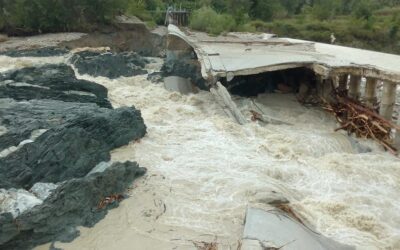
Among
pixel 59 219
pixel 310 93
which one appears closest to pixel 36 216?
pixel 59 219

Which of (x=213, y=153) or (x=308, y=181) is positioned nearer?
(x=308, y=181)

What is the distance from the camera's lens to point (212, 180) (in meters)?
8.74

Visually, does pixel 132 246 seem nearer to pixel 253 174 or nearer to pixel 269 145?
pixel 253 174

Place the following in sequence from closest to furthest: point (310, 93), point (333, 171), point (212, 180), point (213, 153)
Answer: point (212, 180)
point (333, 171)
point (213, 153)
point (310, 93)

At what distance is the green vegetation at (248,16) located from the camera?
92.0ft

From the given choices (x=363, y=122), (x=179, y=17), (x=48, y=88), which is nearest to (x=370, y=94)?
(x=363, y=122)

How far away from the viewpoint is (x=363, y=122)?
11.7 m

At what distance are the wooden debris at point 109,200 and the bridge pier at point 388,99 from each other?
25.1ft

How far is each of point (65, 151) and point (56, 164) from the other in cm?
32

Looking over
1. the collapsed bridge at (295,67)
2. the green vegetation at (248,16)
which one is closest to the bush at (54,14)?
the green vegetation at (248,16)

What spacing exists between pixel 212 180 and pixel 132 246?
256cm

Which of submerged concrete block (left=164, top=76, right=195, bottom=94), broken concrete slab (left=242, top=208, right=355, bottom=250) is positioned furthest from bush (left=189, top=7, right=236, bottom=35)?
broken concrete slab (left=242, top=208, right=355, bottom=250)

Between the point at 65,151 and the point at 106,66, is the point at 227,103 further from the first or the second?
the point at 106,66

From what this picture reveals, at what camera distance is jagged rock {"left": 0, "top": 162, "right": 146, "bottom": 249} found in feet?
20.4
